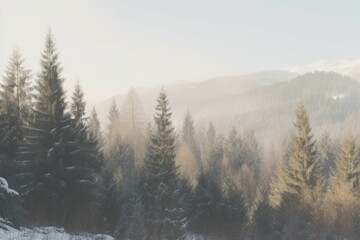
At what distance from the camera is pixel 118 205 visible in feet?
96.2

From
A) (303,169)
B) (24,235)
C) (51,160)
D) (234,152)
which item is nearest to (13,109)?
(51,160)

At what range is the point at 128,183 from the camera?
165 ft

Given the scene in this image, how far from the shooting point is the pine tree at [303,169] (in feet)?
128

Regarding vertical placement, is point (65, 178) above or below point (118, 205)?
above

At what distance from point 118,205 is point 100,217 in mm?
1764

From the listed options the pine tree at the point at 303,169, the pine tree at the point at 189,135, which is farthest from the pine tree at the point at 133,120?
the pine tree at the point at 303,169

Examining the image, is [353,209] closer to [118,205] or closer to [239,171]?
[118,205]

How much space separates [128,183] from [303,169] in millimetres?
21549

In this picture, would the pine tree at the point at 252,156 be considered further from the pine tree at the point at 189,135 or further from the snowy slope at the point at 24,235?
the snowy slope at the point at 24,235

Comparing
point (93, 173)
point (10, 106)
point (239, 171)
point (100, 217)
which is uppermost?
point (10, 106)

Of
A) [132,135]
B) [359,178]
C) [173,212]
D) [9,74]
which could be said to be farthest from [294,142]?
[132,135]

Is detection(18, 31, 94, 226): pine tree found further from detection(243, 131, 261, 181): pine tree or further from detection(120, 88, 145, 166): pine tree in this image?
detection(243, 131, 261, 181): pine tree

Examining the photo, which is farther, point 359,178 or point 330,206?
point 359,178

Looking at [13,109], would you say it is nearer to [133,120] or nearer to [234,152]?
[133,120]
